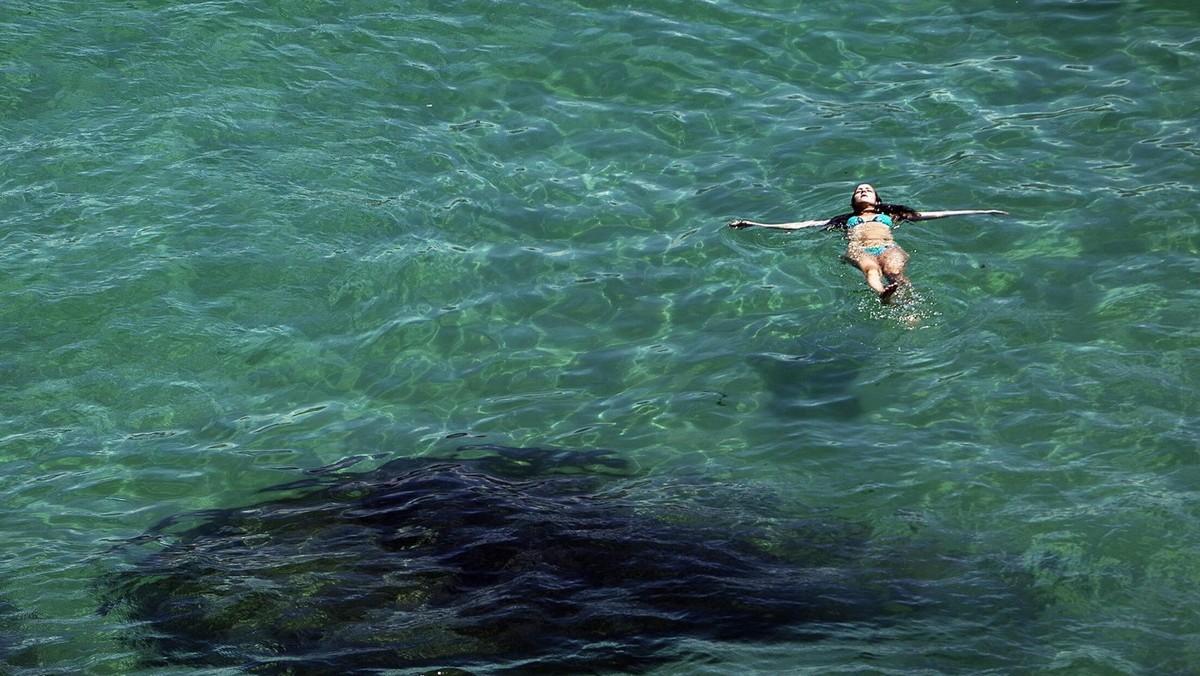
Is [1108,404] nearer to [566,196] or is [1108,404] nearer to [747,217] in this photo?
[747,217]

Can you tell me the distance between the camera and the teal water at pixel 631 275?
10.8m

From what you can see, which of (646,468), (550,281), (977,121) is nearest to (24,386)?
(550,281)

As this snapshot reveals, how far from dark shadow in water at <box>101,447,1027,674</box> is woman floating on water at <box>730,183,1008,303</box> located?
11.8 feet

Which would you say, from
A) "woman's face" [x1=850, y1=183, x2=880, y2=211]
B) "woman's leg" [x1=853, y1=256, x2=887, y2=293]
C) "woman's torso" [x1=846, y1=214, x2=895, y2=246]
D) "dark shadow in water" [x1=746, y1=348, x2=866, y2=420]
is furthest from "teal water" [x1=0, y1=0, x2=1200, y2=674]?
"woman's face" [x1=850, y1=183, x2=880, y2=211]

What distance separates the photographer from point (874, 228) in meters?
13.9

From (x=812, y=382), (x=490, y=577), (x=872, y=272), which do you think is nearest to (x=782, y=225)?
(x=872, y=272)

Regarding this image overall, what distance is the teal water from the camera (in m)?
10.8

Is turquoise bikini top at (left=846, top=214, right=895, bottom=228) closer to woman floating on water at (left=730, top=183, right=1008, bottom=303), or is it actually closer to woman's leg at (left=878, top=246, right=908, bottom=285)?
woman floating on water at (left=730, top=183, right=1008, bottom=303)

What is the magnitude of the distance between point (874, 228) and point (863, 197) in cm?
57

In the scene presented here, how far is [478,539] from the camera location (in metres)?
10.4

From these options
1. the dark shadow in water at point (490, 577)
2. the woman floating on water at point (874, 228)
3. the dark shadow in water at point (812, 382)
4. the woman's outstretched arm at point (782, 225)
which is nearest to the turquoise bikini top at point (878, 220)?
the woman floating on water at point (874, 228)

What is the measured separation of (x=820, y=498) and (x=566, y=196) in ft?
19.6

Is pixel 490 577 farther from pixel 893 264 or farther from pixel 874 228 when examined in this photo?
pixel 874 228

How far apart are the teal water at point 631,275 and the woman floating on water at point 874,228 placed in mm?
289
